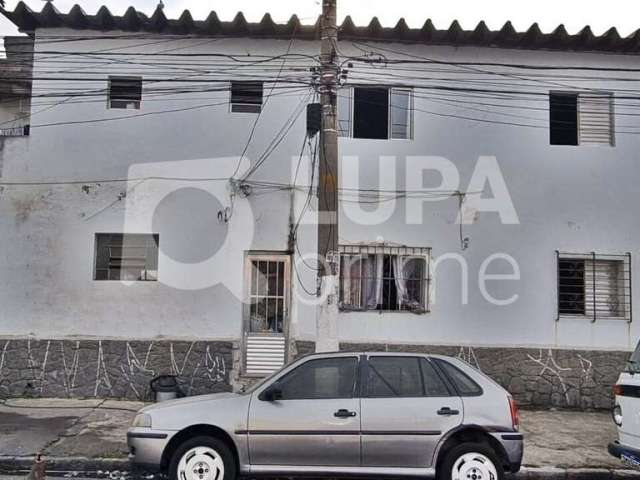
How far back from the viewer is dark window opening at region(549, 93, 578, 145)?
416 inches

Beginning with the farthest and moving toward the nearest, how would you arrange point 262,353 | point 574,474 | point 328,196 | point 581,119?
1. point 581,119
2. point 262,353
3. point 328,196
4. point 574,474

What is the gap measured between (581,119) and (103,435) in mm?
9774

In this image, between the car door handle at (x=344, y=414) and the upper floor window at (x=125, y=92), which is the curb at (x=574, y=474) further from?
the upper floor window at (x=125, y=92)

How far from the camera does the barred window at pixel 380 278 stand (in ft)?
33.1

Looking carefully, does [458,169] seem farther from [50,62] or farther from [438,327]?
[50,62]

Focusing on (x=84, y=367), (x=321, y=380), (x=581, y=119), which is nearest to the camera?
(x=321, y=380)

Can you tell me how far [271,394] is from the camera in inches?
A: 220

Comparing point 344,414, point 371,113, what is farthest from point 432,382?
point 371,113

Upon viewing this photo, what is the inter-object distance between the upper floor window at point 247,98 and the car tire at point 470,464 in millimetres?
7147

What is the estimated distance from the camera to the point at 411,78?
10391 mm

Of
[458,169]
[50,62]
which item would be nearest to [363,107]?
[458,169]

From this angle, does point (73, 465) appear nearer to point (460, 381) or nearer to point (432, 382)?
point (432, 382)

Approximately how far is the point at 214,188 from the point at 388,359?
17.8 feet

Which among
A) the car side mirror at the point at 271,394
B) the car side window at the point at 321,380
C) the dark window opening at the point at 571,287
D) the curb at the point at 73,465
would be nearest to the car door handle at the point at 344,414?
the car side window at the point at 321,380
